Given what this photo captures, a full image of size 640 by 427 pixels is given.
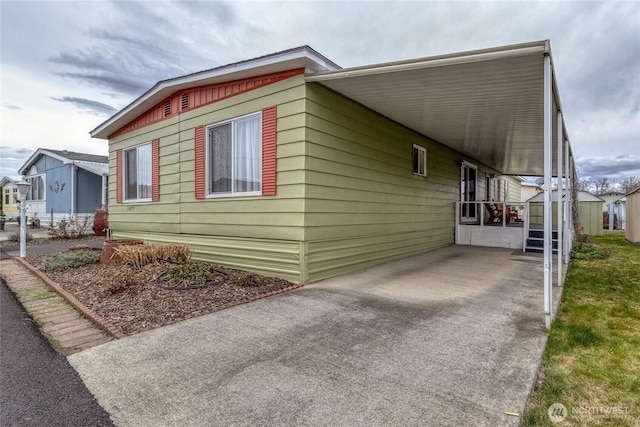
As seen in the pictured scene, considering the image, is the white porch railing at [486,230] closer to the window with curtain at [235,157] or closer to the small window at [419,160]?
the small window at [419,160]

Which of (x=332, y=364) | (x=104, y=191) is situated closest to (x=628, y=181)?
(x=332, y=364)

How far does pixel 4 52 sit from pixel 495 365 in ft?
36.5

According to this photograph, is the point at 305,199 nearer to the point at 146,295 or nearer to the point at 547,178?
the point at 146,295

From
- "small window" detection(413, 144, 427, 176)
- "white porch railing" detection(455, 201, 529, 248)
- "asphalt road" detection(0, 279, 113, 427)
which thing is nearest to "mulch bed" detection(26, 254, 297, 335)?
"asphalt road" detection(0, 279, 113, 427)

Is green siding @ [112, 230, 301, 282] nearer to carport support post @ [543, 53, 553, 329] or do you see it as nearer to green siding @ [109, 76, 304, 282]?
green siding @ [109, 76, 304, 282]

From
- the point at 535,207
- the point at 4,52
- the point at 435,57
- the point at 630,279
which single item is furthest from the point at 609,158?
the point at 4,52

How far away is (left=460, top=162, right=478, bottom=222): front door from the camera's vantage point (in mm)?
10961

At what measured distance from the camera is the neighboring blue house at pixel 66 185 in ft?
49.5

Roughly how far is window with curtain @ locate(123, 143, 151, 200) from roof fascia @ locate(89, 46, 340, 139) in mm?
848

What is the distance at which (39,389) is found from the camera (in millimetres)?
2133

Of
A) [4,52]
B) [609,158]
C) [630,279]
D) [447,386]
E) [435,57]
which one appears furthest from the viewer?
[609,158]

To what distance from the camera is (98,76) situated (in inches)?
550

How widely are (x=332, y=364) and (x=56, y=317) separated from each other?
315 centimetres

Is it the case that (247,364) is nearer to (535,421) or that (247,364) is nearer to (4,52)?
(535,421)
